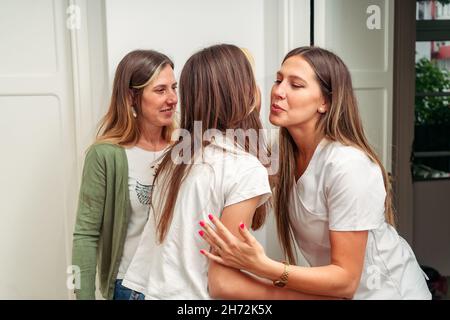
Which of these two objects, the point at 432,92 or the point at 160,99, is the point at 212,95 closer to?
the point at 160,99

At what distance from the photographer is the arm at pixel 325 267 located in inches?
27.9

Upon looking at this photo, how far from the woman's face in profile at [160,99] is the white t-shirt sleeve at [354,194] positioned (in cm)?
37

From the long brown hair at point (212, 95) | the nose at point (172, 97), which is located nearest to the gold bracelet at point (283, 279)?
the long brown hair at point (212, 95)

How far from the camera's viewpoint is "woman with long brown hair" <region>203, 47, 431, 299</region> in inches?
28.9

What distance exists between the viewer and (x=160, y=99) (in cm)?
94

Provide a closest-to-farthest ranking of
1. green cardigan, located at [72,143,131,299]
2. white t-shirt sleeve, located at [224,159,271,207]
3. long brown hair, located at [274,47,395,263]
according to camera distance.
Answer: white t-shirt sleeve, located at [224,159,271,207] → long brown hair, located at [274,47,395,263] → green cardigan, located at [72,143,131,299]

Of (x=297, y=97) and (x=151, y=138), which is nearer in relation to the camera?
(x=297, y=97)

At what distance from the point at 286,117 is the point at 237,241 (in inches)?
10.4

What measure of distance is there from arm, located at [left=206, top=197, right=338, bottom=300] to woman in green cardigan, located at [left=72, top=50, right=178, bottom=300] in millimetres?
270

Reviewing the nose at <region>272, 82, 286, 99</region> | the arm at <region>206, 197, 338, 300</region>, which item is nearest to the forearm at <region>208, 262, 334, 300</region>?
the arm at <region>206, 197, 338, 300</region>

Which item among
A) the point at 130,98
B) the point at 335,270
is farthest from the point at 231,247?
the point at 130,98

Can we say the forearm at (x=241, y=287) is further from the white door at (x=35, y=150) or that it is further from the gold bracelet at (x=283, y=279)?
the white door at (x=35, y=150)

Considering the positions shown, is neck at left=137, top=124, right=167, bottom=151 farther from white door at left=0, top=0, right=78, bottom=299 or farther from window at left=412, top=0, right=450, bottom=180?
window at left=412, top=0, right=450, bottom=180

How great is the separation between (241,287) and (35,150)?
0.62 m
